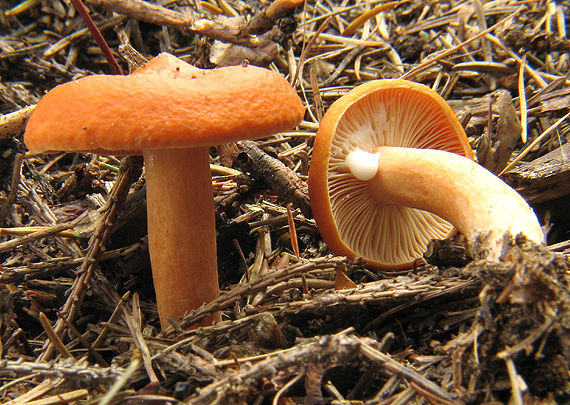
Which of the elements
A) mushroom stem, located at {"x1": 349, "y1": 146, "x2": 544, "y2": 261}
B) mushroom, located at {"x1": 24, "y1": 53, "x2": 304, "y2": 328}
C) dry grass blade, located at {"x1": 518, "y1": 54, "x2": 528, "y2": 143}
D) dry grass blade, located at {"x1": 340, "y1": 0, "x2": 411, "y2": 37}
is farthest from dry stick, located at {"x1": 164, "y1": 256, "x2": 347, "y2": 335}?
dry grass blade, located at {"x1": 340, "y1": 0, "x2": 411, "y2": 37}

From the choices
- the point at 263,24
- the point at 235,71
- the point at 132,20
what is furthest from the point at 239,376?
the point at 132,20

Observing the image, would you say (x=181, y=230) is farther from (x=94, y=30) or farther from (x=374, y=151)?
(x=94, y=30)

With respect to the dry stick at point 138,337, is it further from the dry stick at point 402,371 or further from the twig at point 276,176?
the twig at point 276,176

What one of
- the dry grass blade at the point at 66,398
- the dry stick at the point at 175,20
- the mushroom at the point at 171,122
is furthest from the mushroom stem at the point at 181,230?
the dry stick at the point at 175,20

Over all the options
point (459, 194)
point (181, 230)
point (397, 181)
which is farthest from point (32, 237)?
point (459, 194)

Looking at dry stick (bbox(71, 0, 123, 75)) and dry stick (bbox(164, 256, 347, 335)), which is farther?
dry stick (bbox(71, 0, 123, 75))

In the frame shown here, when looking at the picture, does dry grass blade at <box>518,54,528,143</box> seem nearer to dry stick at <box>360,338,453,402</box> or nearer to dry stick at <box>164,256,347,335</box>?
dry stick at <box>164,256,347,335</box>

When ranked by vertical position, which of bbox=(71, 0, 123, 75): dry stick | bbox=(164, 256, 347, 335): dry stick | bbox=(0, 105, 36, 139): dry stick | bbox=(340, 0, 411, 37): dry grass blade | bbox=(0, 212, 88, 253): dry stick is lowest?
bbox=(164, 256, 347, 335): dry stick
